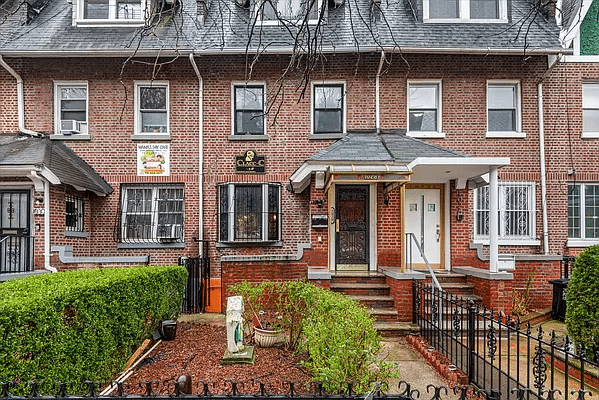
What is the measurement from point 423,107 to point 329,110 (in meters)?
2.87

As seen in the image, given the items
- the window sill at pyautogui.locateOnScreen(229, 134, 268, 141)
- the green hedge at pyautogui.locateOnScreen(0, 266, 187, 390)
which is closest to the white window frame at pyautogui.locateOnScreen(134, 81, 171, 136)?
the window sill at pyautogui.locateOnScreen(229, 134, 268, 141)

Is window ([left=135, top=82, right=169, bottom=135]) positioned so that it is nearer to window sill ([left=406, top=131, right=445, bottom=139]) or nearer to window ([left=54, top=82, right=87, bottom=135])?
window ([left=54, top=82, right=87, bottom=135])

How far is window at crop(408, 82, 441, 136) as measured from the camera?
12914 mm

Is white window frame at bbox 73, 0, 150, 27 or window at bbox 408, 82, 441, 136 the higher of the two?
white window frame at bbox 73, 0, 150, 27

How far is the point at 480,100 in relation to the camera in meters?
12.8

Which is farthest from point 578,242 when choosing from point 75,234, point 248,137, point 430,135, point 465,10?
point 75,234

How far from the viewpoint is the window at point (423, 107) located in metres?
12.9

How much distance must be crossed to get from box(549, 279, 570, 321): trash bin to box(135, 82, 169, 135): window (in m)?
11.2

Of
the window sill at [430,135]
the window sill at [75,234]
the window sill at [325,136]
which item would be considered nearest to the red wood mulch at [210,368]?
the window sill at [75,234]

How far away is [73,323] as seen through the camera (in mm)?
5035

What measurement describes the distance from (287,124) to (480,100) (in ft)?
19.3

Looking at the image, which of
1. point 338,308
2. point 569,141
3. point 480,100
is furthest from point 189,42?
Answer: point 569,141

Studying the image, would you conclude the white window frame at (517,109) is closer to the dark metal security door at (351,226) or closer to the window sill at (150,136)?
the dark metal security door at (351,226)

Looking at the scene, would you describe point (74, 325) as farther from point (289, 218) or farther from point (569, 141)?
point (569, 141)
